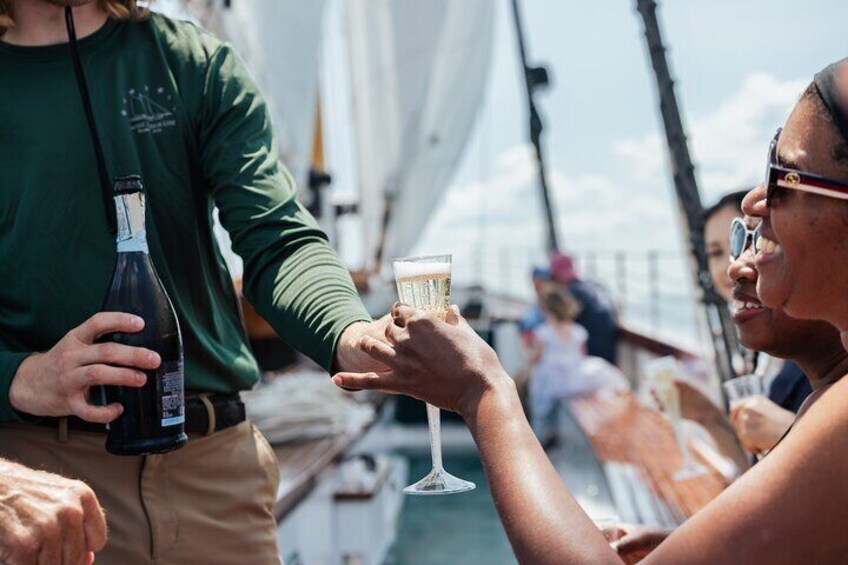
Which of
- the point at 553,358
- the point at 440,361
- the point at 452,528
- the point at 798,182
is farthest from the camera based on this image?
the point at 452,528

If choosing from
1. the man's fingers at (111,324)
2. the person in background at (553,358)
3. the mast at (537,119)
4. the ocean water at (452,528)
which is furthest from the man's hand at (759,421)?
the mast at (537,119)

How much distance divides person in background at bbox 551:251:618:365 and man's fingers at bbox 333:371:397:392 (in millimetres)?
6667

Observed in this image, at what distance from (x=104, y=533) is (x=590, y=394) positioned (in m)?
6.54

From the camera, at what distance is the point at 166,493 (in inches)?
69.7

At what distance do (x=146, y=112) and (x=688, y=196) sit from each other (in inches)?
89.4

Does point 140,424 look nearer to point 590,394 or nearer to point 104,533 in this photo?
point 104,533

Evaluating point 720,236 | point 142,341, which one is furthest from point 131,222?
point 720,236

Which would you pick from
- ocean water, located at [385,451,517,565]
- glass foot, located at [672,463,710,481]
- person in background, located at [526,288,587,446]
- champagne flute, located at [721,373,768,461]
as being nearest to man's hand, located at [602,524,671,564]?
champagne flute, located at [721,373,768,461]

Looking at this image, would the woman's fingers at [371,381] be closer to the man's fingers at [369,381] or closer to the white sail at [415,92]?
the man's fingers at [369,381]

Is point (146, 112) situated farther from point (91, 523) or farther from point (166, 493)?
point (91, 523)

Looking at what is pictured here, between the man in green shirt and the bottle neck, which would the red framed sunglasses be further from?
the bottle neck

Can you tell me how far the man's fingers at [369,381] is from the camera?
56.4 inches

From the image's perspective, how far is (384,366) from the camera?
5.13ft

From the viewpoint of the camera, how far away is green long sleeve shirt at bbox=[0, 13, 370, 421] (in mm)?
1706
